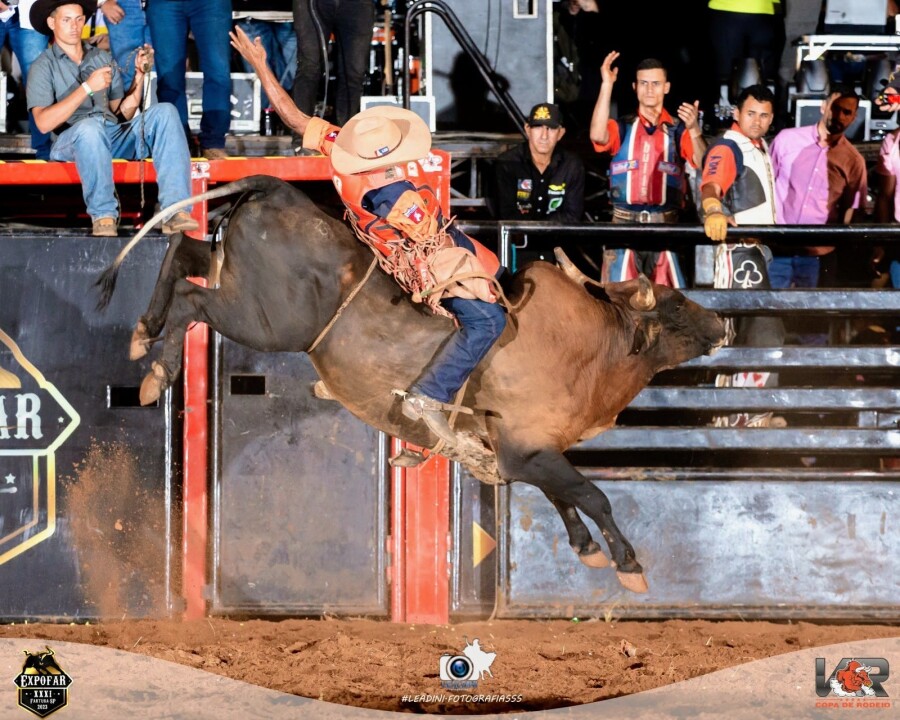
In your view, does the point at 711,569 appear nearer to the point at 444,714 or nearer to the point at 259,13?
the point at 444,714

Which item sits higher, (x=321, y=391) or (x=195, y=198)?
(x=195, y=198)

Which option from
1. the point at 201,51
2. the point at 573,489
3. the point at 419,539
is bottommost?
the point at 419,539

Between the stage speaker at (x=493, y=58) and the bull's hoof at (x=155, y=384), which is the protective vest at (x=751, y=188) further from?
the bull's hoof at (x=155, y=384)

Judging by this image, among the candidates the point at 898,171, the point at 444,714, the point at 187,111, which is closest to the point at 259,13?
the point at 187,111

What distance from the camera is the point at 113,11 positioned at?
7168 mm

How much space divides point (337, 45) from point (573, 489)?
3488mm

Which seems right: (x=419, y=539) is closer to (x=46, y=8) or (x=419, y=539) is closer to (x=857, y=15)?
(x=46, y=8)

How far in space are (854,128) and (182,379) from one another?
5.08 metres

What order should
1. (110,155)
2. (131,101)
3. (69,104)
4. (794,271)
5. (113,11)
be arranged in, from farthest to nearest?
(794,271) < (113,11) < (131,101) < (69,104) < (110,155)

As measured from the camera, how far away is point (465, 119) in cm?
870

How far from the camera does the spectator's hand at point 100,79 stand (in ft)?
20.2

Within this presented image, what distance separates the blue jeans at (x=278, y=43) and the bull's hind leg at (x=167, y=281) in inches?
113

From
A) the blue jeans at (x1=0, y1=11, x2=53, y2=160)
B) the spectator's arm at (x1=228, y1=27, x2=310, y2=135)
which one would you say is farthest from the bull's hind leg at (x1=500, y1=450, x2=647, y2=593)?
the blue jeans at (x1=0, y1=11, x2=53, y2=160)

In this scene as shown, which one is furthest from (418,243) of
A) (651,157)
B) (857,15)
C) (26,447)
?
(857,15)
